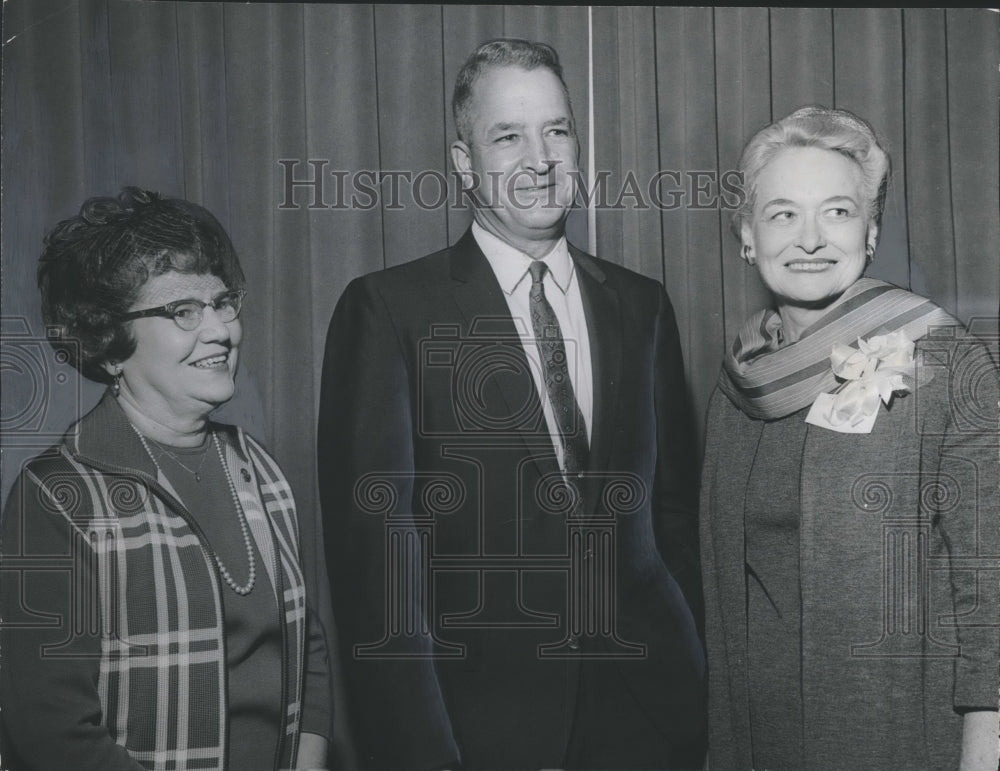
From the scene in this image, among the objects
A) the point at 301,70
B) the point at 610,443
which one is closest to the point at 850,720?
the point at 610,443

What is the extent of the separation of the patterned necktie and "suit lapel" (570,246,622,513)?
32 millimetres

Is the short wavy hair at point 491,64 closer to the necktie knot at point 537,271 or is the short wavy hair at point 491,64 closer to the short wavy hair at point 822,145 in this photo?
the necktie knot at point 537,271

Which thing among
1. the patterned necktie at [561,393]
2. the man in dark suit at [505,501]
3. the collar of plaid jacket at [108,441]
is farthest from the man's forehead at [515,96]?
the collar of plaid jacket at [108,441]

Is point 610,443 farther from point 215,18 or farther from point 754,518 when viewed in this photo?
point 215,18

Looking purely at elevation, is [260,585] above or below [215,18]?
below

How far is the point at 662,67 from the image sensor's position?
2795 millimetres

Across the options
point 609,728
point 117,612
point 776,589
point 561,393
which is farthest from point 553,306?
point 117,612

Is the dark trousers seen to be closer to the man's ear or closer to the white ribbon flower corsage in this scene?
the white ribbon flower corsage

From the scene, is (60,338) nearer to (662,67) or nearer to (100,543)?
(100,543)

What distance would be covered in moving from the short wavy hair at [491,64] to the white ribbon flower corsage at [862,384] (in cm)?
93

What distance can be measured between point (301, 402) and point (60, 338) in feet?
1.98

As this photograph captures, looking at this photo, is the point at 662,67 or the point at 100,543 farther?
the point at 662,67

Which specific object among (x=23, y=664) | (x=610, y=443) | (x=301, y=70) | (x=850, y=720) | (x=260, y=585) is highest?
(x=301, y=70)

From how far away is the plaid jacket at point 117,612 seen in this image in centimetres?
252
